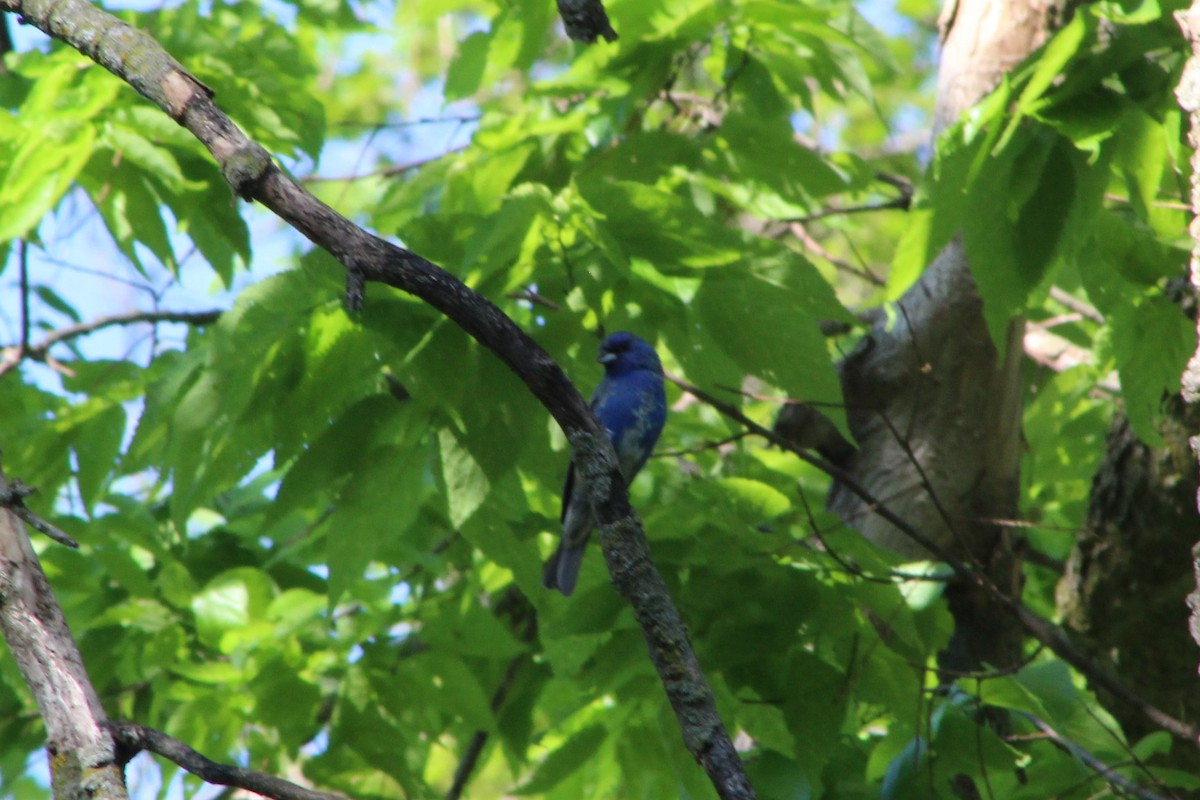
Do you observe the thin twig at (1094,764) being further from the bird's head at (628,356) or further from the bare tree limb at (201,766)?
the bare tree limb at (201,766)

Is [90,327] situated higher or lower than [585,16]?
higher

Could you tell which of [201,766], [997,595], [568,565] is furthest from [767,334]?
[201,766]

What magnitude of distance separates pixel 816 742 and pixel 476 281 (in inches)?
58.2

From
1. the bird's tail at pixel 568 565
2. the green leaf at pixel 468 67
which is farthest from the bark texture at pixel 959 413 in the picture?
the green leaf at pixel 468 67

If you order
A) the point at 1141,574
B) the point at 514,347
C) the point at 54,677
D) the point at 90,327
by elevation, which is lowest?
the point at 54,677

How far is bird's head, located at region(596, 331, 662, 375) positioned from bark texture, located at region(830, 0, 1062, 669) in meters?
0.82

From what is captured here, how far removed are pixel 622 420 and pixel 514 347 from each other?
9.07 feet

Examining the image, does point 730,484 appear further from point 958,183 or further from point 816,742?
point 958,183

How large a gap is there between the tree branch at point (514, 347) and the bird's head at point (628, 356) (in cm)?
170

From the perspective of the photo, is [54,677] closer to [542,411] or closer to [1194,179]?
[542,411]

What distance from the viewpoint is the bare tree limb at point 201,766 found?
1.83 m

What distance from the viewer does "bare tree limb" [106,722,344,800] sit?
6.00 ft

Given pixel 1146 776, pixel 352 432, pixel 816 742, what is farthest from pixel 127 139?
pixel 1146 776

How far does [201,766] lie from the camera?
1.84 m
